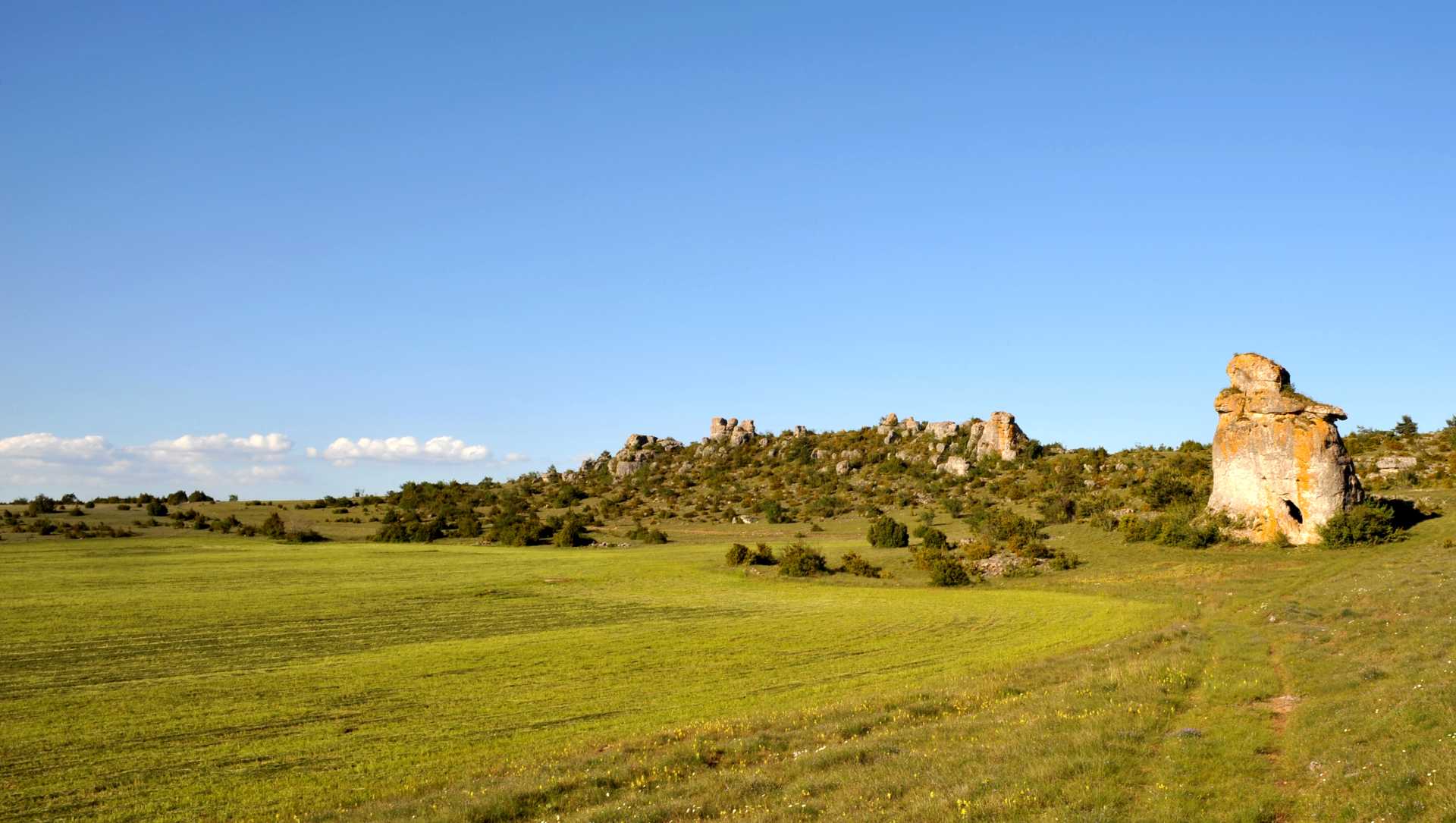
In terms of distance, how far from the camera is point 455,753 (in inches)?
755

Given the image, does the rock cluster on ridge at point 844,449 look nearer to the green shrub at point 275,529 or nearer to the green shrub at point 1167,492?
the green shrub at point 1167,492

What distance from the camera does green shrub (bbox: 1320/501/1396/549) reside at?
162 ft

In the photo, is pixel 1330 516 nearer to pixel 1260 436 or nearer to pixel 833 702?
pixel 1260 436

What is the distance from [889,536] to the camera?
70.4 m

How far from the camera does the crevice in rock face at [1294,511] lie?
5281 cm

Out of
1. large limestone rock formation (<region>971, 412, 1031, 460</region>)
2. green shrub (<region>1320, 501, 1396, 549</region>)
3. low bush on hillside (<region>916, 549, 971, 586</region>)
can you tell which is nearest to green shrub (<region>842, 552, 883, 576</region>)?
low bush on hillside (<region>916, 549, 971, 586</region>)

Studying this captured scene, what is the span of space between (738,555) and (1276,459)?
34.9 metres

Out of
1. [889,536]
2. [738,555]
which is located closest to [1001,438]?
[889,536]

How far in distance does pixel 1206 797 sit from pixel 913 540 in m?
61.3

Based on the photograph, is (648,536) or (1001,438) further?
(1001,438)

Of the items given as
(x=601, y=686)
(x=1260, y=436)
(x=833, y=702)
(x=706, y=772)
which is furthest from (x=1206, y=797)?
(x=1260, y=436)

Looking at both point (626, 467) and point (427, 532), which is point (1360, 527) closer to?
point (427, 532)

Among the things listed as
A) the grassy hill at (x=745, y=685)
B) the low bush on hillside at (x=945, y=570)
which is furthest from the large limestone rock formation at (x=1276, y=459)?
the low bush on hillside at (x=945, y=570)

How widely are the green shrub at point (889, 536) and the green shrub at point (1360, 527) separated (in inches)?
1105
